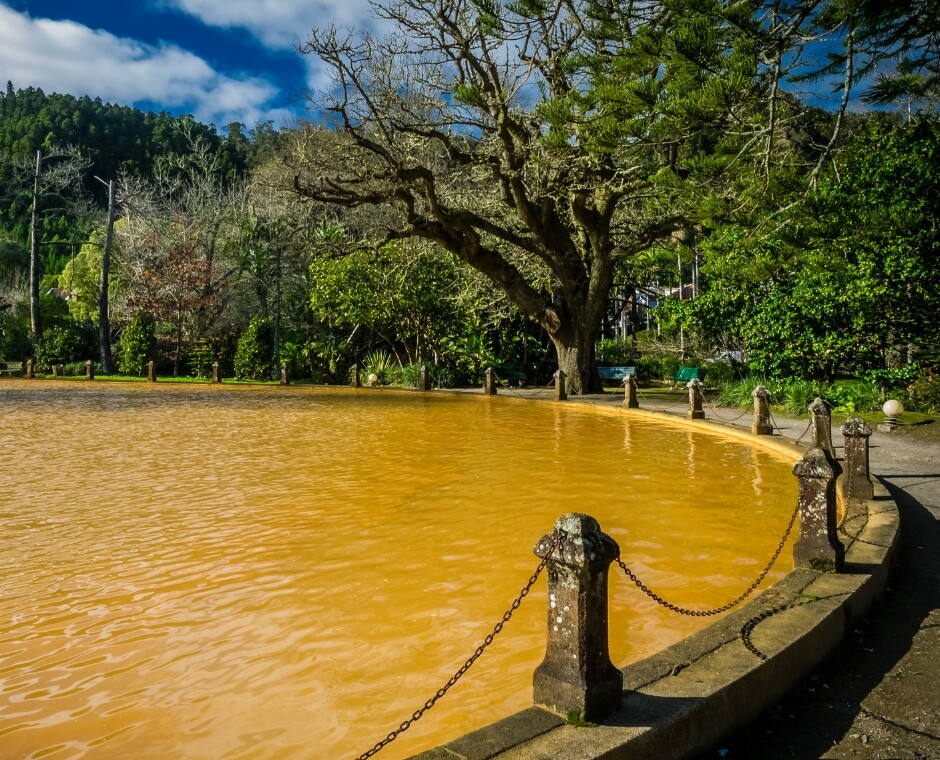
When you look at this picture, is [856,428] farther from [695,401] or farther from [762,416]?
[695,401]

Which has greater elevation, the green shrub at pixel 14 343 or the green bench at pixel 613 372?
the green shrub at pixel 14 343

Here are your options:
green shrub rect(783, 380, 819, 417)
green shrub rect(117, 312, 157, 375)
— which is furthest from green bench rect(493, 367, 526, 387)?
green shrub rect(117, 312, 157, 375)

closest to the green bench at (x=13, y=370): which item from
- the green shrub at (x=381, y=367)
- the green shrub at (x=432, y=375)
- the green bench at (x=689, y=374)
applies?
the green shrub at (x=381, y=367)

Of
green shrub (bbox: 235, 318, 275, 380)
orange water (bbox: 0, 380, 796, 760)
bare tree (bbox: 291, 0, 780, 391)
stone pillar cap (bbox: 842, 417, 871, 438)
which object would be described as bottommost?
orange water (bbox: 0, 380, 796, 760)

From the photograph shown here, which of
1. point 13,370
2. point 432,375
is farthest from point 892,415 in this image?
point 13,370

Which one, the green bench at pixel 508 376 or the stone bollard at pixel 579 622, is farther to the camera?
the green bench at pixel 508 376

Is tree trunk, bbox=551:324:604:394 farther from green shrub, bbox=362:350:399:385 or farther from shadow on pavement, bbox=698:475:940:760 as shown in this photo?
shadow on pavement, bbox=698:475:940:760

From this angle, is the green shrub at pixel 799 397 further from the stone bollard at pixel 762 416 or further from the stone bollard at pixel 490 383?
the stone bollard at pixel 490 383

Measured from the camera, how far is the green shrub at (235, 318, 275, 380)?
30688mm

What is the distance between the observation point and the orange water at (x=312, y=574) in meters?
3.94

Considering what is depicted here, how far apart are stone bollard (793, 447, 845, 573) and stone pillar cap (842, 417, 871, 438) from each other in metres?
2.52

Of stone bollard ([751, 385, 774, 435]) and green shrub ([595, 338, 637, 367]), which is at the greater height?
green shrub ([595, 338, 637, 367])

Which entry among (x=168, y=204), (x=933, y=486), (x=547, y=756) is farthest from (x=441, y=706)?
(x=168, y=204)

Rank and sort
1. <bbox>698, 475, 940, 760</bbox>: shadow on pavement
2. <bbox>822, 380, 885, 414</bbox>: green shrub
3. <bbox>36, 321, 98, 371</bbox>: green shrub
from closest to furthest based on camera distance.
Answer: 1. <bbox>698, 475, 940, 760</bbox>: shadow on pavement
2. <bbox>822, 380, 885, 414</bbox>: green shrub
3. <bbox>36, 321, 98, 371</bbox>: green shrub
